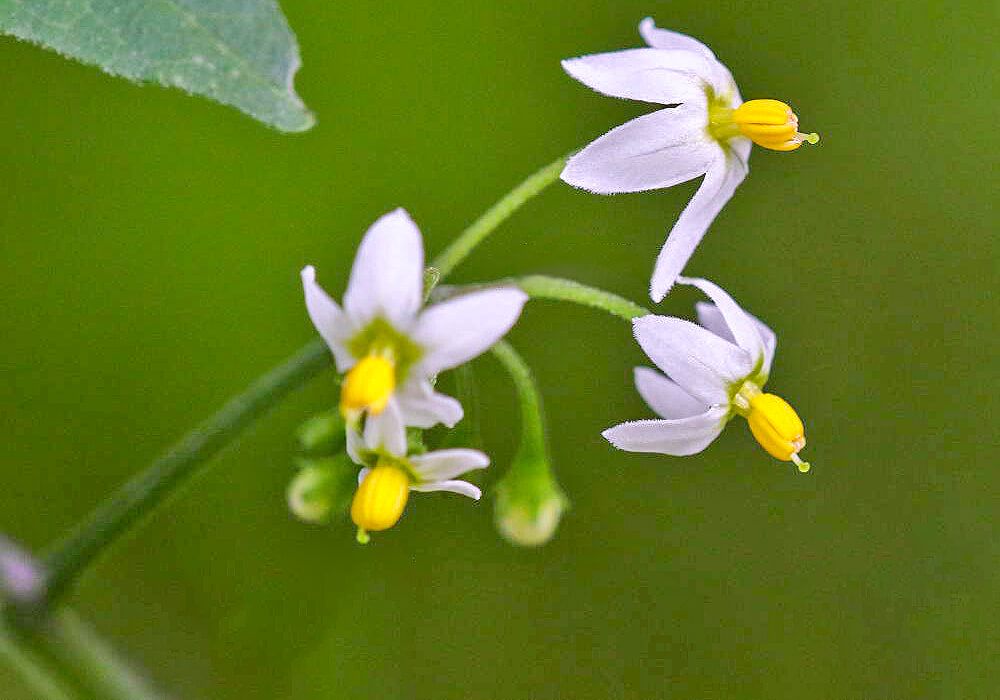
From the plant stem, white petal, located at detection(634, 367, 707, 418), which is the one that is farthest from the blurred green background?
white petal, located at detection(634, 367, 707, 418)

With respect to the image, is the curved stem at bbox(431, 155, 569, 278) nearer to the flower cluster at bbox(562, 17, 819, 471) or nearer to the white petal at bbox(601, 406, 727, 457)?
the flower cluster at bbox(562, 17, 819, 471)

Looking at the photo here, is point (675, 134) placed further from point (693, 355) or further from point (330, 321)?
point (330, 321)

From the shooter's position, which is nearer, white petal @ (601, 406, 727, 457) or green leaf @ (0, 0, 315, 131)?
green leaf @ (0, 0, 315, 131)

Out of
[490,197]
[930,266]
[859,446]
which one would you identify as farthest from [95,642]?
[930,266]

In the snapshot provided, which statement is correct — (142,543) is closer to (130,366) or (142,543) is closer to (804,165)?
(130,366)

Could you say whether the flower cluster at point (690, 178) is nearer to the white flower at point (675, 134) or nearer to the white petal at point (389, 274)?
the white flower at point (675, 134)

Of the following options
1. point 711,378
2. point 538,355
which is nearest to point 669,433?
point 711,378

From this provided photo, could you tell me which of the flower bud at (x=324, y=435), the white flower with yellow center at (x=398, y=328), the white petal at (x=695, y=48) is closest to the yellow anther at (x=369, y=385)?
the white flower with yellow center at (x=398, y=328)
